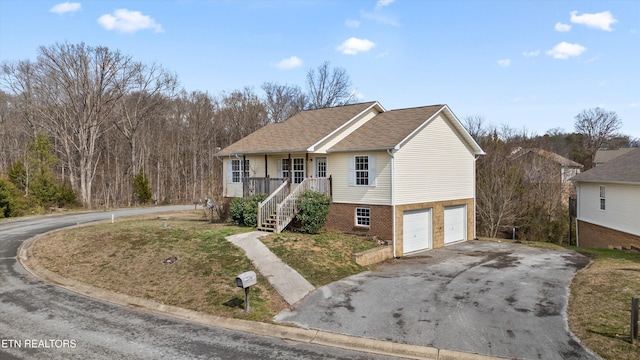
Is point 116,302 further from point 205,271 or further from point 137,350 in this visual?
point 137,350

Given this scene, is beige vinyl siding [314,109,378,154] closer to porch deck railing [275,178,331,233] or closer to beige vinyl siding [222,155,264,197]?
porch deck railing [275,178,331,233]

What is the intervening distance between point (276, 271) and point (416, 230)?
28.5ft

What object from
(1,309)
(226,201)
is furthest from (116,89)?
(1,309)

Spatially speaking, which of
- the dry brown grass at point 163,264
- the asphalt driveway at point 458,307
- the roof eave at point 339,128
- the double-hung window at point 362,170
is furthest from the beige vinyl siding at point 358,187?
the dry brown grass at point 163,264

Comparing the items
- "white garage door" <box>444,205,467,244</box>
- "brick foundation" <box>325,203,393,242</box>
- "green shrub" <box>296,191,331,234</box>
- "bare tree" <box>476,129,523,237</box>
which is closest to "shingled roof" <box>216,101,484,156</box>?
"green shrub" <box>296,191,331,234</box>

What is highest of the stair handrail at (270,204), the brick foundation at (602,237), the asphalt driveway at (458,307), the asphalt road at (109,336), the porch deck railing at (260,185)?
the porch deck railing at (260,185)

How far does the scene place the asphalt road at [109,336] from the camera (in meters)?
6.99

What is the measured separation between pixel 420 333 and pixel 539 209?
91.5 feet

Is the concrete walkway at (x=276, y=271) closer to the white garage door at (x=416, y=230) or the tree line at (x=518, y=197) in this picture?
the white garage door at (x=416, y=230)

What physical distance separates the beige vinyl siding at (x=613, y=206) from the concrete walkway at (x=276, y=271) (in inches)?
763

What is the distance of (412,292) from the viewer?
11.0 metres

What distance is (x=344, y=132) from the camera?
19766mm

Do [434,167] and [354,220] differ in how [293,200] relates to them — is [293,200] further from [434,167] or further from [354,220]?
[434,167]

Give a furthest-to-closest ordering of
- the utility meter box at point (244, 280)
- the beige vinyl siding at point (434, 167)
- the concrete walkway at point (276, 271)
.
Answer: the beige vinyl siding at point (434, 167)
the concrete walkway at point (276, 271)
the utility meter box at point (244, 280)
